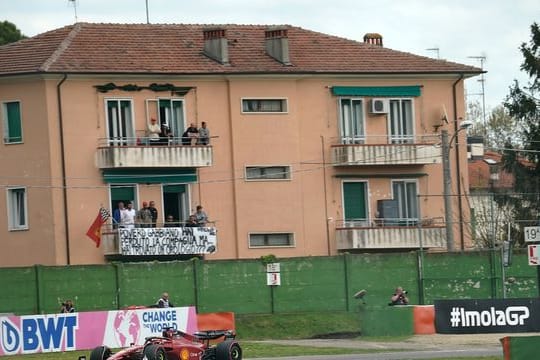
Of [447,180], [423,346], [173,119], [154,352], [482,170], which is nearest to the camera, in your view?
[154,352]

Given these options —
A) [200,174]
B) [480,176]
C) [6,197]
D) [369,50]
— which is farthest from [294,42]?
[480,176]

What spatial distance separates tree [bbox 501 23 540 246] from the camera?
76875 millimetres

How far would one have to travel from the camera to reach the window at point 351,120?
6719cm

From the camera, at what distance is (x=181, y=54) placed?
66.2m

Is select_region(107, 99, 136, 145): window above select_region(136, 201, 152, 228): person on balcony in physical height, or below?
above

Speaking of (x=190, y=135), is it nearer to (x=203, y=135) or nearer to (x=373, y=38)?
(x=203, y=135)

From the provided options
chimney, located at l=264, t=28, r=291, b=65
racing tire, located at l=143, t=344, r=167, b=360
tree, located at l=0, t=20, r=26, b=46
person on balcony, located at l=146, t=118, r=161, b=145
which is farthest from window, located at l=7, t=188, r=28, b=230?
tree, located at l=0, t=20, r=26, b=46

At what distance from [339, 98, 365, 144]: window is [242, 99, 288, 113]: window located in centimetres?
262

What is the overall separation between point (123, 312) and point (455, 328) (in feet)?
33.1

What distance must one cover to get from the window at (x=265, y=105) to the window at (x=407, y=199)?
5.82m

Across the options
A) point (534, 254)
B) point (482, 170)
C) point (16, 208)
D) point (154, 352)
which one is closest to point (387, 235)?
point (16, 208)

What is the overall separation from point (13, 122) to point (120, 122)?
13.4 ft

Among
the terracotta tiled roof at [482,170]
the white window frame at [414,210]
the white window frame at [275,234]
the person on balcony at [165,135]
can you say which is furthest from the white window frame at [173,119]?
the terracotta tiled roof at [482,170]

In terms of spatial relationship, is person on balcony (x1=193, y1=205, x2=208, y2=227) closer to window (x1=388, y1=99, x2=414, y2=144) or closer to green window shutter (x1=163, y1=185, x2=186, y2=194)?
green window shutter (x1=163, y1=185, x2=186, y2=194)
